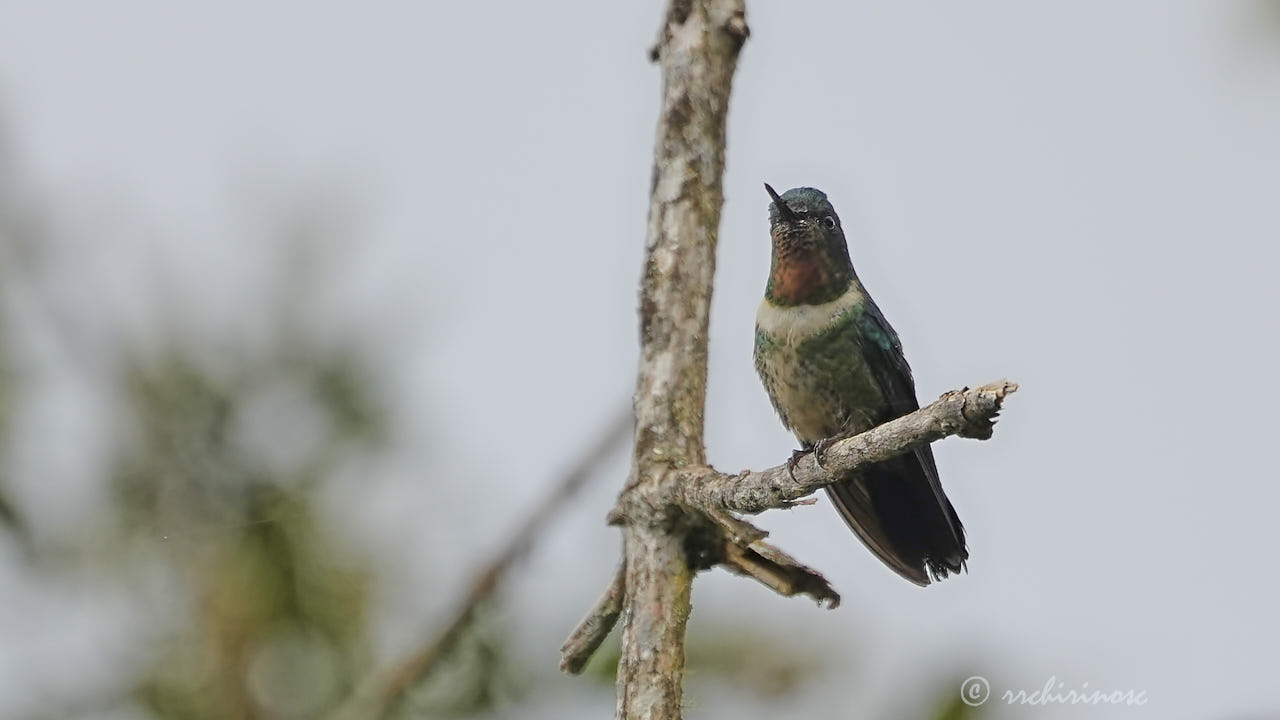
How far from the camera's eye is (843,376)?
4980 mm

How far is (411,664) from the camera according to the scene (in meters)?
3.33

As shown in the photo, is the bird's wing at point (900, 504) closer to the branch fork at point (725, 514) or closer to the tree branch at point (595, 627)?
the branch fork at point (725, 514)

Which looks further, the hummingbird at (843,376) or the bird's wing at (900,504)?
the hummingbird at (843,376)

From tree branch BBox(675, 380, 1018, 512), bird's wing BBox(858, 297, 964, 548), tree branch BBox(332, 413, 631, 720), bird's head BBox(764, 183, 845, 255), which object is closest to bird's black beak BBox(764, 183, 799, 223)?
bird's head BBox(764, 183, 845, 255)

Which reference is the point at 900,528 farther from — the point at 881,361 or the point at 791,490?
the point at 791,490

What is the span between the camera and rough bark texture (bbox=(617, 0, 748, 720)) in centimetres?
342

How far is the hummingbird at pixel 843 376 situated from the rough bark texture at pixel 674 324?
717mm

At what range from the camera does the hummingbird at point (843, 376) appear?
186 inches

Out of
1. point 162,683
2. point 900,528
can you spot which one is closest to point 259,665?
point 162,683

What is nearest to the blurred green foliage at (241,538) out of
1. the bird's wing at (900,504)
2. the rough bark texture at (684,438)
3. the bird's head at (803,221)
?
the rough bark texture at (684,438)

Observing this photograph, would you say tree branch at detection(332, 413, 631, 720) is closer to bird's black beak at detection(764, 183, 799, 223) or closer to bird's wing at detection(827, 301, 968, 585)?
bird's wing at detection(827, 301, 968, 585)

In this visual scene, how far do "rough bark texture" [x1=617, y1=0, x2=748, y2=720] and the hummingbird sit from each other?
28.2 inches

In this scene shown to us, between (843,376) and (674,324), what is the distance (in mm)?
1109

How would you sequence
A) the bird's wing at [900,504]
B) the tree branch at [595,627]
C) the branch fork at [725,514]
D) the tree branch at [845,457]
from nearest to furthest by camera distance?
the tree branch at [845,457]
the branch fork at [725,514]
the tree branch at [595,627]
the bird's wing at [900,504]
